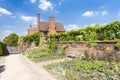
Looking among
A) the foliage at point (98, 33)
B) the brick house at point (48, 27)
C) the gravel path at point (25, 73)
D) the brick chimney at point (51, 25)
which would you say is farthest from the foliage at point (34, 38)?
the gravel path at point (25, 73)

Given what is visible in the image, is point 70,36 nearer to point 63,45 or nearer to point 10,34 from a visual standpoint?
point 63,45

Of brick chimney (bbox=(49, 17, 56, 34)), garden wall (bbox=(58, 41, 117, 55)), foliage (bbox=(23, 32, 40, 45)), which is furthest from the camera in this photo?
brick chimney (bbox=(49, 17, 56, 34))

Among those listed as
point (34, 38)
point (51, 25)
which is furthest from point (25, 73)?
point (51, 25)

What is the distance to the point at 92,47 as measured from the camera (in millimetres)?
11258

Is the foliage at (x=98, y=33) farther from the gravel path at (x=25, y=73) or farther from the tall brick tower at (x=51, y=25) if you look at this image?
the tall brick tower at (x=51, y=25)

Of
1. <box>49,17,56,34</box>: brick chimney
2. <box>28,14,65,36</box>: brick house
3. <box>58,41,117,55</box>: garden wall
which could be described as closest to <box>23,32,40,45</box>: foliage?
<box>28,14,65,36</box>: brick house

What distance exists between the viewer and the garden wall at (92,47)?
9723mm

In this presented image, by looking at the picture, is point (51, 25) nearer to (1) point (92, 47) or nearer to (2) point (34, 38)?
(2) point (34, 38)

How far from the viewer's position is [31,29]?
4253cm

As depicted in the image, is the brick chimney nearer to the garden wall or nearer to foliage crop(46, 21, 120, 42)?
foliage crop(46, 21, 120, 42)

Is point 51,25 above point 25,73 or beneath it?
above

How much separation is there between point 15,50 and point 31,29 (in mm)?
12540

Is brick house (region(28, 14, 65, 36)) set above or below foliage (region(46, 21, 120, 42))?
above

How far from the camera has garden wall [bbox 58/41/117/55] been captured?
972cm
